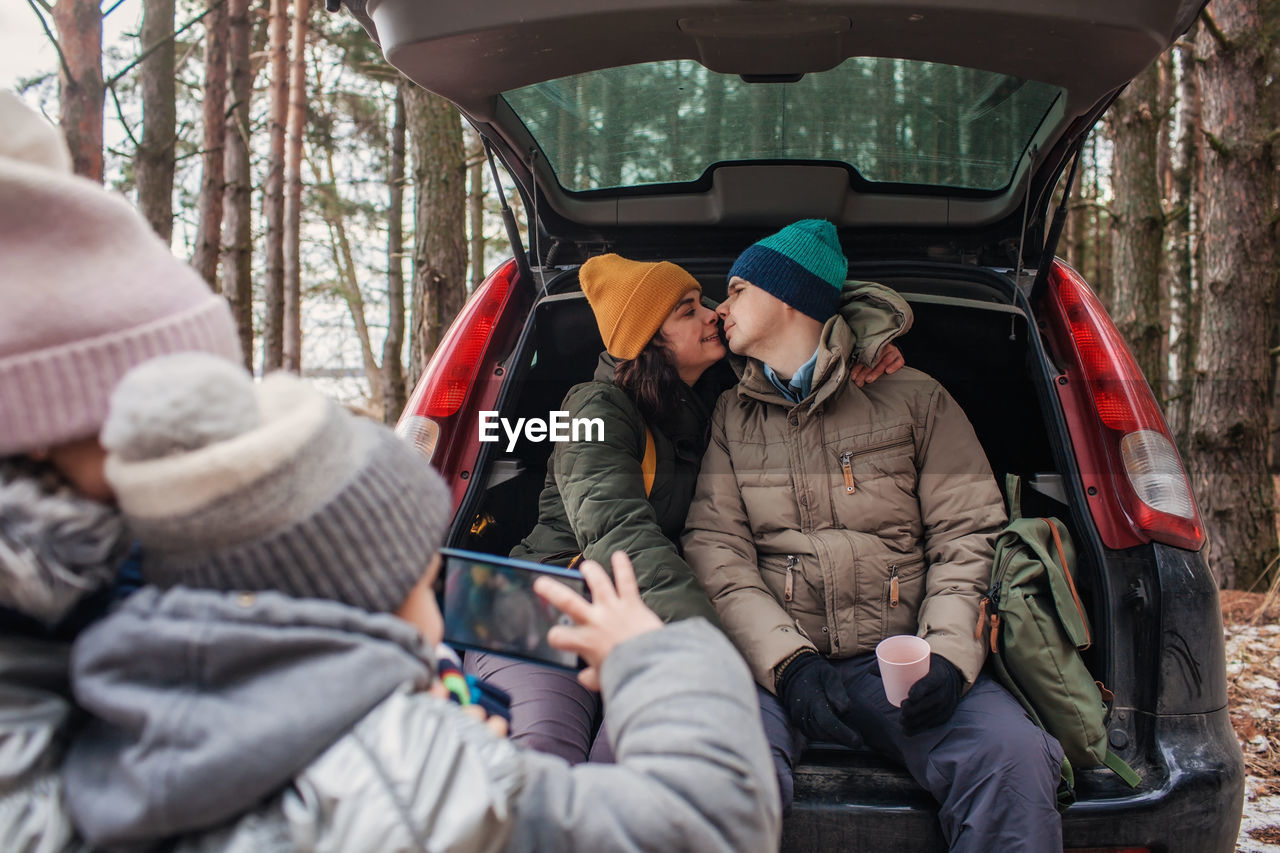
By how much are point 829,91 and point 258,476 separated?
7.26 feet

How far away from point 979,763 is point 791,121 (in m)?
1.85

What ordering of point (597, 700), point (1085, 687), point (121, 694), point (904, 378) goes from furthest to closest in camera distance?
point (904, 378), point (597, 700), point (1085, 687), point (121, 694)

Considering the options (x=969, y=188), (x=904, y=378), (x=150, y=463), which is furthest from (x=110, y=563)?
(x=969, y=188)

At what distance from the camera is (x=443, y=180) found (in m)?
5.86

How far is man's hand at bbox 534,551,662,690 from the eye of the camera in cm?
108

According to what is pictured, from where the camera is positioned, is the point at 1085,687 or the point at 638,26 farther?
the point at 1085,687

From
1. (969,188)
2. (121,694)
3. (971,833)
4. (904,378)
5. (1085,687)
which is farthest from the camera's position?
(969,188)

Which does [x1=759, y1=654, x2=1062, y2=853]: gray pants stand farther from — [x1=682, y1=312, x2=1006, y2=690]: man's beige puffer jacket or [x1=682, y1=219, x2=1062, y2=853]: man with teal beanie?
[x1=682, y1=312, x2=1006, y2=690]: man's beige puffer jacket

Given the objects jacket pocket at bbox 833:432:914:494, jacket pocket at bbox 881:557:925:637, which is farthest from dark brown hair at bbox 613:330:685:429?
jacket pocket at bbox 881:557:925:637

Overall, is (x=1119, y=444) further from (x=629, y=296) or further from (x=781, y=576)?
(x=629, y=296)

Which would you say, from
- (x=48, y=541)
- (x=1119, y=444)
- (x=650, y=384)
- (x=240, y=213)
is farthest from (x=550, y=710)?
(x=240, y=213)

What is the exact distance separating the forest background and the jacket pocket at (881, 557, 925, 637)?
2.71 m

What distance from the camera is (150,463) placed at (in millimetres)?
789

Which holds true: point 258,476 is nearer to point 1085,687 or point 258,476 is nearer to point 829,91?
point 1085,687
